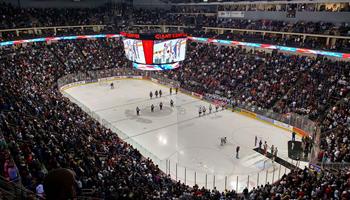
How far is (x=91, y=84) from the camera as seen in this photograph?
134 ft

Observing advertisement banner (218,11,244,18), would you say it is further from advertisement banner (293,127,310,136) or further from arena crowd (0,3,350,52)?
advertisement banner (293,127,310,136)

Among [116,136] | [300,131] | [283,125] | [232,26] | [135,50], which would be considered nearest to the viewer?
[116,136]

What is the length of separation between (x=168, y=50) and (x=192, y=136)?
28.1 ft

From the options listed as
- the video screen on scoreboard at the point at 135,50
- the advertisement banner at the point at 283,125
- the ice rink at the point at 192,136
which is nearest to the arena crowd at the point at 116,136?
the advertisement banner at the point at 283,125

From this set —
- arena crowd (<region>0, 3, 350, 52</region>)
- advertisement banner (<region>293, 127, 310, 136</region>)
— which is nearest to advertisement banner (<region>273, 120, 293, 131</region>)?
advertisement banner (<region>293, 127, 310, 136</region>)

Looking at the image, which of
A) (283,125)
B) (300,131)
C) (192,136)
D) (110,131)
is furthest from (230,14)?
(110,131)

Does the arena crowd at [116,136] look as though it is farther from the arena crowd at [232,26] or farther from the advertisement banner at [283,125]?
the arena crowd at [232,26]

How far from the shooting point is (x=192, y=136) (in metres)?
23.7

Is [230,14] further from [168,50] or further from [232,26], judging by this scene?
[168,50]

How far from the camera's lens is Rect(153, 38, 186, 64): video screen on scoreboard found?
25742 millimetres

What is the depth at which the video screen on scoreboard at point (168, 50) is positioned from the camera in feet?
84.5

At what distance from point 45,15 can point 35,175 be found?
43.9 metres

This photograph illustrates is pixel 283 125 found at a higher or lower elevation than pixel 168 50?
lower

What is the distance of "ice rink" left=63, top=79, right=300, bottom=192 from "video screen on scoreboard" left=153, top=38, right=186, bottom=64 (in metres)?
5.75
